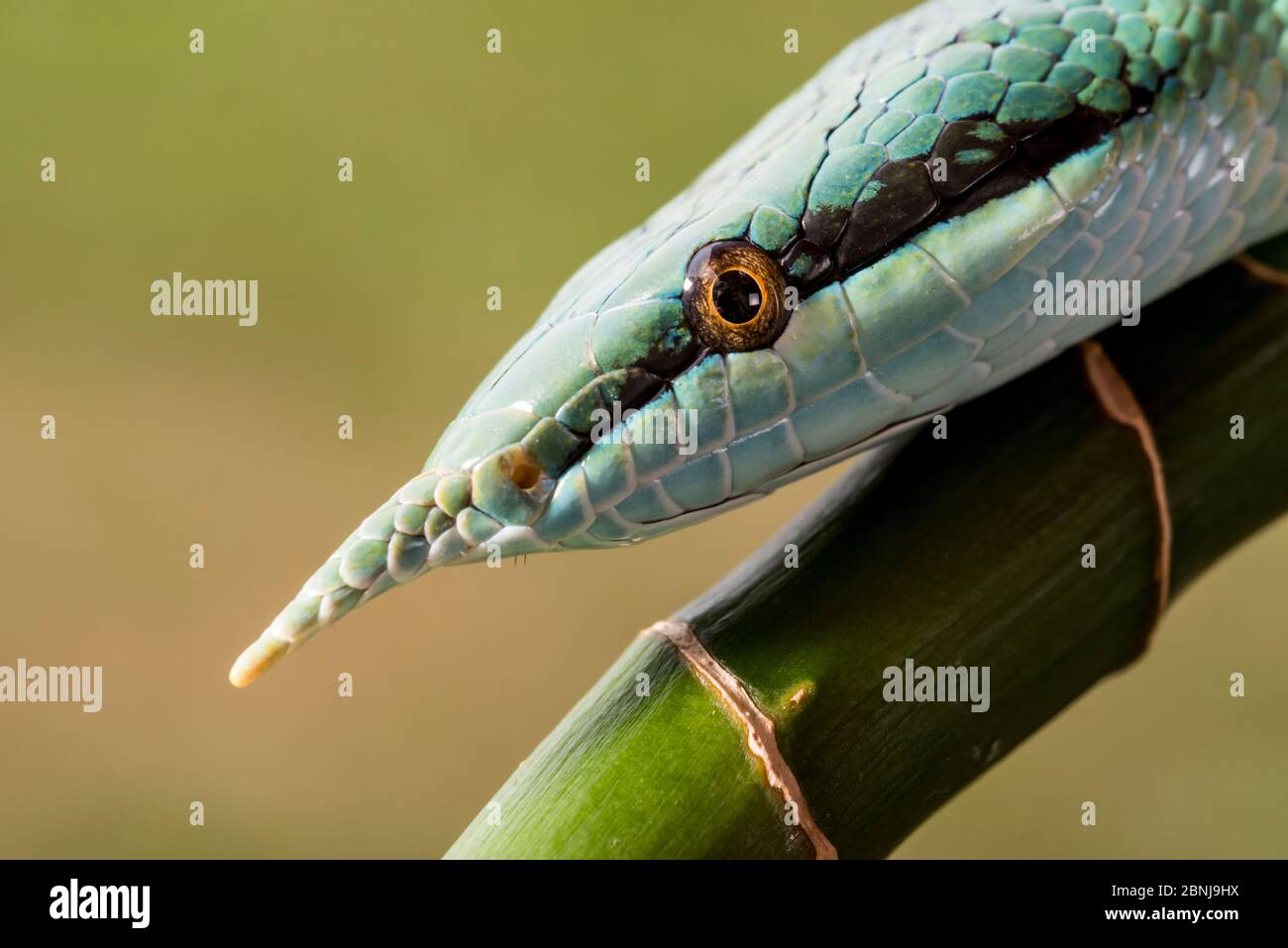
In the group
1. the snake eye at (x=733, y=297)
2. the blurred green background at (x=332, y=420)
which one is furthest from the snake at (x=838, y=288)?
the blurred green background at (x=332, y=420)

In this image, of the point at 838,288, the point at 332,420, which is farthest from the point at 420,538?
the point at 332,420

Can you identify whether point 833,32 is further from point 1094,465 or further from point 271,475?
point 1094,465

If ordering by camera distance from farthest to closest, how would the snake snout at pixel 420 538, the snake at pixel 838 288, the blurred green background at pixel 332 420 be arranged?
1. the blurred green background at pixel 332 420
2. the snake at pixel 838 288
3. the snake snout at pixel 420 538

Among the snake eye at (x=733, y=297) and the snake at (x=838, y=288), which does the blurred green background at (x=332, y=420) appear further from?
the snake eye at (x=733, y=297)

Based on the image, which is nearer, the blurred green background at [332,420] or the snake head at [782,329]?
the snake head at [782,329]

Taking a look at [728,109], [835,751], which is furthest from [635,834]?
[728,109]

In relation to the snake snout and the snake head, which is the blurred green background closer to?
the snake head

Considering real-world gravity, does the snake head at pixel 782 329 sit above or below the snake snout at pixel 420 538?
above

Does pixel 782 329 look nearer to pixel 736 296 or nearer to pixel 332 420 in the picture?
pixel 736 296
